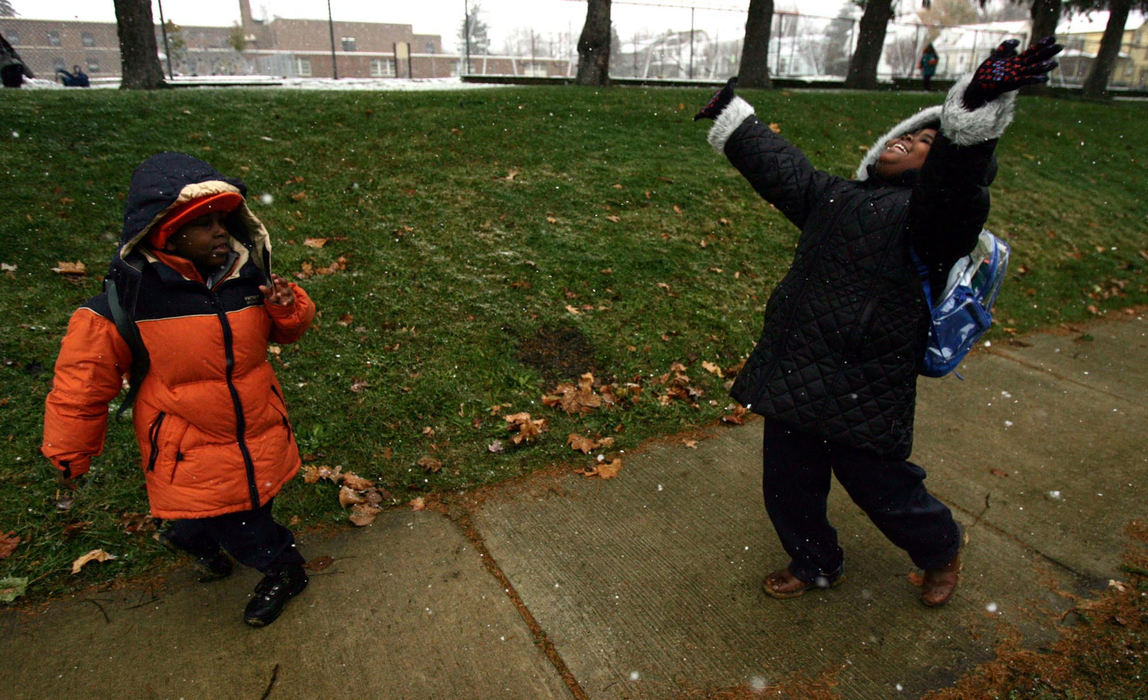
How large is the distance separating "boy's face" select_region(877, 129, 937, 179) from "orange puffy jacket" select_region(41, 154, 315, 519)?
2.07m

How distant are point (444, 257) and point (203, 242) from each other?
3099mm

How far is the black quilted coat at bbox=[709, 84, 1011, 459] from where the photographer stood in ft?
7.23

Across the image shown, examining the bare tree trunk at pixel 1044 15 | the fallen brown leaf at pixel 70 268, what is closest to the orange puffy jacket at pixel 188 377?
the fallen brown leaf at pixel 70 268

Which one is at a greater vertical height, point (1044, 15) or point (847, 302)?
point (1044, 15)

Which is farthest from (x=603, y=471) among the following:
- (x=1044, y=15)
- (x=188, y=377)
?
(x=1044, y=15)

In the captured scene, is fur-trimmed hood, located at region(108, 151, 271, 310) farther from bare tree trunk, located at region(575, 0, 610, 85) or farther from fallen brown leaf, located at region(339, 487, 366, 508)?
bare tree trunk, located at region(575, 0, 610, 85)

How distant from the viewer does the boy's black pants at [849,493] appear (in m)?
2.41

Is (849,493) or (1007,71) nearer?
(1007,71)

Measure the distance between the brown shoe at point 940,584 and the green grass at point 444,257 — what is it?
1632 millimetres

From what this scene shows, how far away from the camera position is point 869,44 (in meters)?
17.4

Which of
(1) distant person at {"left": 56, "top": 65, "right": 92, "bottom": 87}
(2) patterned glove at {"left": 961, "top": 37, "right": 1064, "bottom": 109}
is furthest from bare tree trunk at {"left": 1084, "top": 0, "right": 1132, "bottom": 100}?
(1) distant person at {"left": 56, "top": 65, "right": 92, "bottom": 87}

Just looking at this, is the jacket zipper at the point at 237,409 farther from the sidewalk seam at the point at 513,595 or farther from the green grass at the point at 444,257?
the sidewalk seam at the point at 513,595

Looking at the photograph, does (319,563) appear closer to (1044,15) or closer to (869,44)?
(869,44)

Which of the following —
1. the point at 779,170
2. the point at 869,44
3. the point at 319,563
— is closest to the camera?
the point at 779,170
